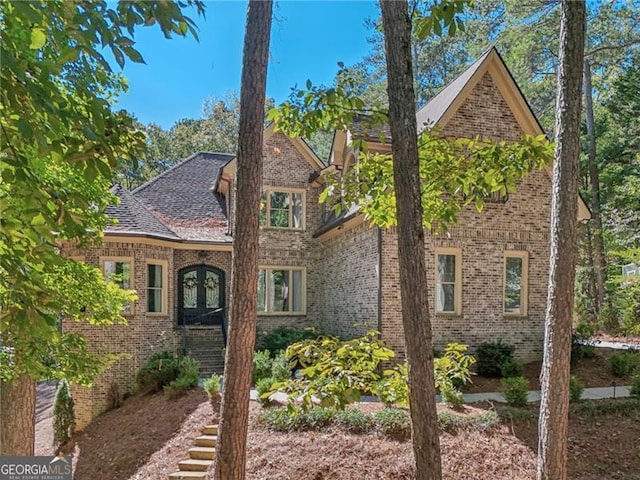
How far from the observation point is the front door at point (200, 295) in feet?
46.4

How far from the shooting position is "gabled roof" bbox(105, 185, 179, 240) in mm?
11703

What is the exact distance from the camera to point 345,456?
6.79 meters

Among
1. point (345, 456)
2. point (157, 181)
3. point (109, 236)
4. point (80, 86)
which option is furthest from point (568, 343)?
point (157, 181)

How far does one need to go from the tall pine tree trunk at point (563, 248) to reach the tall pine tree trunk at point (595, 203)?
18470 mm

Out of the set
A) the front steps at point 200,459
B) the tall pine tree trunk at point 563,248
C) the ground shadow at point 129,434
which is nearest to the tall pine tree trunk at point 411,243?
the tall pine tree trunk at point 563,248

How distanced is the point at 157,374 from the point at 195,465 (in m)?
4.32

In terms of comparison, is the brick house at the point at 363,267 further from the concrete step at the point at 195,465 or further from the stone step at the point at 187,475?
the stone step at the point at 187,475

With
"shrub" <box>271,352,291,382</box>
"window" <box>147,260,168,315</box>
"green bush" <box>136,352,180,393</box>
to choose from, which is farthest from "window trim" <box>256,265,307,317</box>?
"shrub" <box>271,352,291,382</box>

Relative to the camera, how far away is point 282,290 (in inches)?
595

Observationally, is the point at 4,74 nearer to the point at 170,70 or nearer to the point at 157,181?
the point at 170,70

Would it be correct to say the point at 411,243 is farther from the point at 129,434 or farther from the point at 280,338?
the point at 280,338

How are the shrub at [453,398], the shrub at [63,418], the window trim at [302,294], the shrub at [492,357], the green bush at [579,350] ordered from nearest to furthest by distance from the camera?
the shrub at [453,398]
the shrub at [63,418]
the shrub at [492,357]
the green bush at [579,350]
the window trim at [302,294]

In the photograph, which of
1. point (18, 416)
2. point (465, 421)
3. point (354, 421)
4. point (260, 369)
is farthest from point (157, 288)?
point (465, 421)

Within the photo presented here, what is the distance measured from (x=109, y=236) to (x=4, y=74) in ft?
34.2
